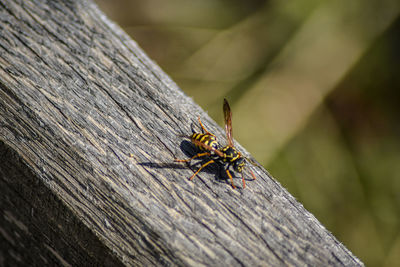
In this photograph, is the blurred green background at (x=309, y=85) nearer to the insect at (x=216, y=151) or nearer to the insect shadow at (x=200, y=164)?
the insect at (x=216, y=151)

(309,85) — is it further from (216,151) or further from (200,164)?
(200,164)

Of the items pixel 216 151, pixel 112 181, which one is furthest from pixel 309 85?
pixel 112 181

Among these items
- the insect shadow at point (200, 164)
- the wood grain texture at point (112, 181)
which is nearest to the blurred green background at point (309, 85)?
the insect shadow at point (200, 164)

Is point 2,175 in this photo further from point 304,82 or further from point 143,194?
point 304,82

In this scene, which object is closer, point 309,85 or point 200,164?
point 200,164

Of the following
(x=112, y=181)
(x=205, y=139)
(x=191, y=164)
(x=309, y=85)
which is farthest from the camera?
(x=309, y=85)

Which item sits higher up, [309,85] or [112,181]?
[309,85]

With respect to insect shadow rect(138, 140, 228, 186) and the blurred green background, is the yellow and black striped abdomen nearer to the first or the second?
insect shadow rect(138, 140, 228, 186)
